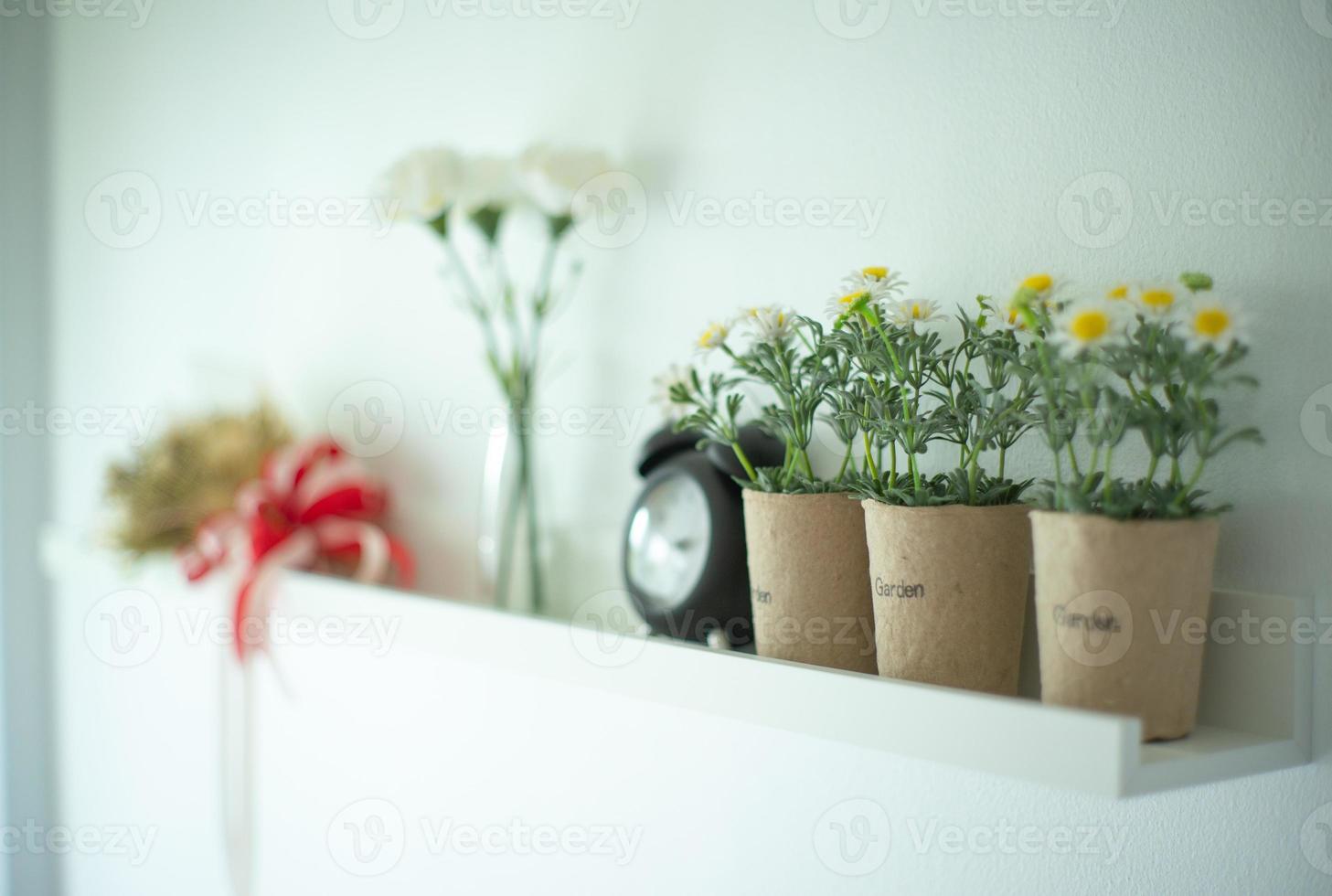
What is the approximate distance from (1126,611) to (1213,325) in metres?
0.13

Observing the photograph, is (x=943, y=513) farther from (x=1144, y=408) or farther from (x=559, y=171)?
(x=559, y=171)

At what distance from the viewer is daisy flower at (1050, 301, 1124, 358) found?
480mm

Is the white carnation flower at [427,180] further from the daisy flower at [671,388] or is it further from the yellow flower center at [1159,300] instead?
the yellow flower center at [1159,300]

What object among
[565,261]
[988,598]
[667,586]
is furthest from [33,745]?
[988,598]

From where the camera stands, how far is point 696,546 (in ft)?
2.42

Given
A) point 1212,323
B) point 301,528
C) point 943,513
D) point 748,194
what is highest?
point 748,194

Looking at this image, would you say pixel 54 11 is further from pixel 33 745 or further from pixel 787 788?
pixel 787 788

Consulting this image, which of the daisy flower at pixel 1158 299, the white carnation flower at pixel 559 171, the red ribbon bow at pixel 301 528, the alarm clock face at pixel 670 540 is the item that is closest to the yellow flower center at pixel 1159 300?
the daisy flower at pixel 1158 299

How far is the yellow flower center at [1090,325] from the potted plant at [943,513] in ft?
0.17

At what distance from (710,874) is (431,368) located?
23.6 inches

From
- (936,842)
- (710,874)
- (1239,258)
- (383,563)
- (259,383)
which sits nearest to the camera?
(1239,258)

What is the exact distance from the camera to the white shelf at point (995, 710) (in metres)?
0.45

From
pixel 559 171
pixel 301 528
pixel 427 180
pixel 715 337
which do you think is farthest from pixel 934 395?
pixel 301 528

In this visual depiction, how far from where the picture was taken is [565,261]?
39.6 inches
